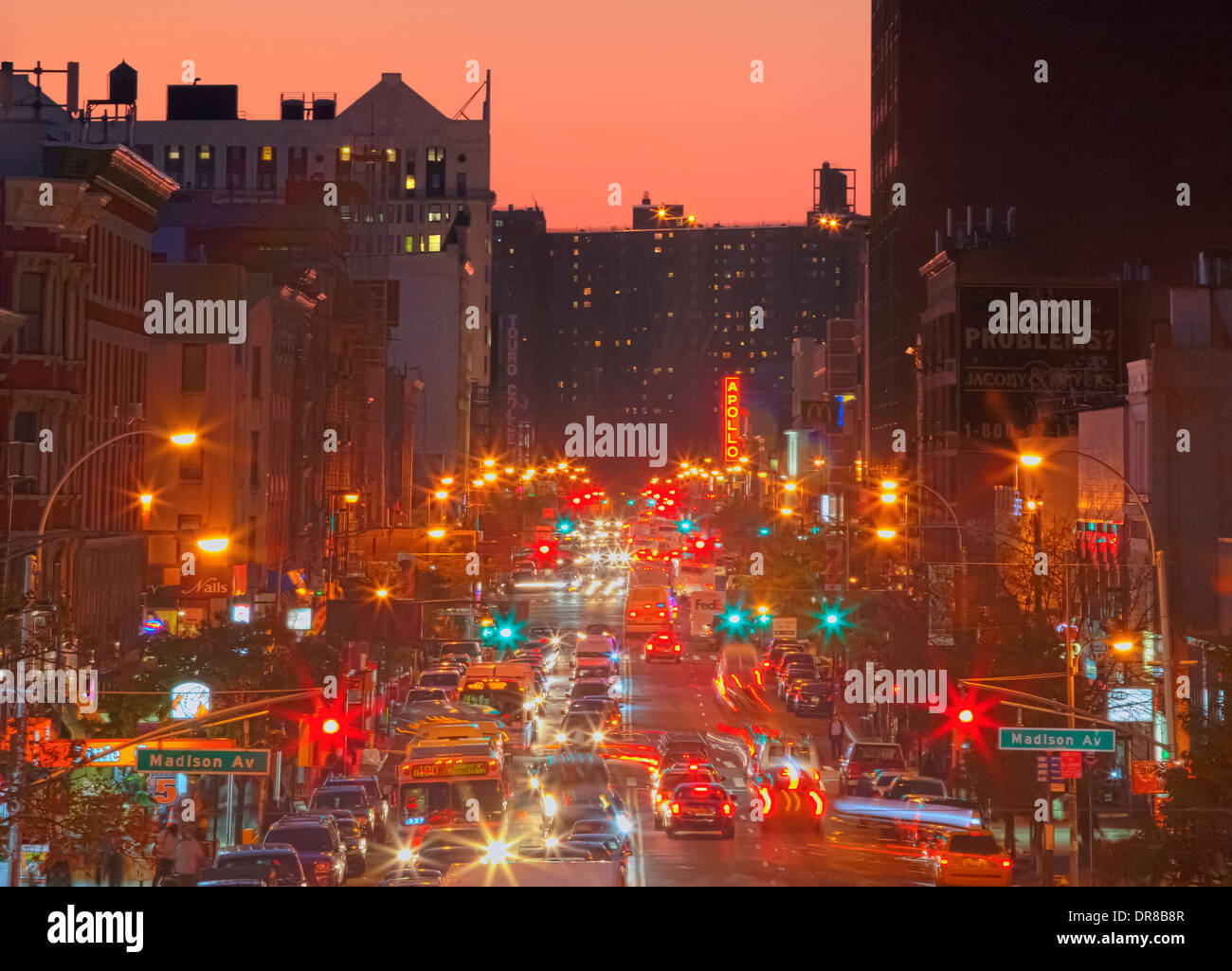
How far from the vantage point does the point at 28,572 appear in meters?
46.9

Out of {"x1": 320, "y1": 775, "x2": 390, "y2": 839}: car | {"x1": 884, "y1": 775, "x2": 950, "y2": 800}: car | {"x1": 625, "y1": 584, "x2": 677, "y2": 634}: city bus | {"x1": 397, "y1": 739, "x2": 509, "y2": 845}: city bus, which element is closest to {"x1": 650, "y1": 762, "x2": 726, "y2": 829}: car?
{"x1": 397, "y1": 739, "x2": 509, "y2": 845}: city bus

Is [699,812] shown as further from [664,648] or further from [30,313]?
[664,648]

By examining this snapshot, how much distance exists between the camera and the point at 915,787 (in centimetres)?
4216

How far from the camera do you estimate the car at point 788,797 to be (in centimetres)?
4112

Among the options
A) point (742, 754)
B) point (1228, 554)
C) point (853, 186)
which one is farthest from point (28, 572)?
point (853, 186)

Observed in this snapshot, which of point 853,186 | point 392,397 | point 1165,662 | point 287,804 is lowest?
point 287,804

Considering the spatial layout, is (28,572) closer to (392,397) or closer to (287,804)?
(287,804)

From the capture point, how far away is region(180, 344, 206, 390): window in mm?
76062

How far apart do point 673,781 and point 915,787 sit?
6.21 m

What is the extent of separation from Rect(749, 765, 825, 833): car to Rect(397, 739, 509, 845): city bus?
7006 millimetres

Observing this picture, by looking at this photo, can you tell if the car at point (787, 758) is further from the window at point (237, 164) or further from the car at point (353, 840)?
the window at point (237, 164)

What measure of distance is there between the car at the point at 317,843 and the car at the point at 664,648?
52532 mm

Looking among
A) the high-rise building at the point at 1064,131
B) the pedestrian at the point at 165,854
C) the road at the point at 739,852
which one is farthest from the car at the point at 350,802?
the high-rise building at the point at 1064,131
